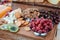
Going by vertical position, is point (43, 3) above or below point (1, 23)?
above

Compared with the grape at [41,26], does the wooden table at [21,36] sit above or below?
below

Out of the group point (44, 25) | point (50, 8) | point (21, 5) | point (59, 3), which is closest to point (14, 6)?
point (21, 5)

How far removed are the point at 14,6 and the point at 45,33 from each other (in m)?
1.01

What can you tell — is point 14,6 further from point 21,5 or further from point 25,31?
point 25,31

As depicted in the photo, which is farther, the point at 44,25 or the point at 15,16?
the point at 15,16

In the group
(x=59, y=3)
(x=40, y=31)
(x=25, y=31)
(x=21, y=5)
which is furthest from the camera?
(x=21, y=5)

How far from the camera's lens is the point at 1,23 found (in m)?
1.40

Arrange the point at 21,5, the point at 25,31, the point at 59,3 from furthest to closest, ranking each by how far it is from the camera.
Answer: the point at 21,5 < the point at 59,3 < the point at 25,31

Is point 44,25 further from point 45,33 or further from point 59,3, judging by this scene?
point 59,3

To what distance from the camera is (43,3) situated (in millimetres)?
1931

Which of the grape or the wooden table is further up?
the grape

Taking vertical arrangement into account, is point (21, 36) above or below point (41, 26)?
below

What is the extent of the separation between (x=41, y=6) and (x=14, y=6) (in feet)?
1.50

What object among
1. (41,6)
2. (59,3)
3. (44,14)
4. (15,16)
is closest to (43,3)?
(41,6)
